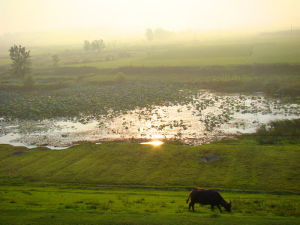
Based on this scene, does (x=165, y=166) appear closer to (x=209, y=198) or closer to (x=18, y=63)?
(x=209, y=198)

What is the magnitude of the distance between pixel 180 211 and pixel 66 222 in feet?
24.8

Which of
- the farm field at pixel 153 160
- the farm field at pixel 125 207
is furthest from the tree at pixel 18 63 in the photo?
the farm field at pixel 125 207

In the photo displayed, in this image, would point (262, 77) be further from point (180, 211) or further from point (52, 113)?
point (180, 211)

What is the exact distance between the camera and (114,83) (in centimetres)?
9525

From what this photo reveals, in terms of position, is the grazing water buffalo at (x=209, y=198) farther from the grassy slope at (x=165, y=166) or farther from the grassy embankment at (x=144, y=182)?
the grassy slope at (x=165, y=166)

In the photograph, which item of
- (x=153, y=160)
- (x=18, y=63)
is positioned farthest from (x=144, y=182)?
(x=18, y=63)

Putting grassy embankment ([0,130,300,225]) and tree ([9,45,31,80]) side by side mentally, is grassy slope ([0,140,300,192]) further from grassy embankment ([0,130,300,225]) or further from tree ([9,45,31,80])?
tree ([9,45,31,80])

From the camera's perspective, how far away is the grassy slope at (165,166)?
3086 centimetres

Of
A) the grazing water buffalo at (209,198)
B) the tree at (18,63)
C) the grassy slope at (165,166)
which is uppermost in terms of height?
the tree at (18,63)

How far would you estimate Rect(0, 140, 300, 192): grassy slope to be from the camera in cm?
3086

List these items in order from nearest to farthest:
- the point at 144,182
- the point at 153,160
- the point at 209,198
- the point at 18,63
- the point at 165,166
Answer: the point at 209,198 → the point at 144,182 → the point at 165,166 → the point at 153,160 → the point at 18,63

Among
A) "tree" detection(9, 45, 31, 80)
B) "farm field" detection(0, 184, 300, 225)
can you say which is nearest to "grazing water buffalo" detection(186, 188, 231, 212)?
"farm field" detection(0, 184, 300, 225)

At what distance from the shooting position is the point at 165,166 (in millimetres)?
35406

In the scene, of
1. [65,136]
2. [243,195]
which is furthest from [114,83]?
[243,195]
